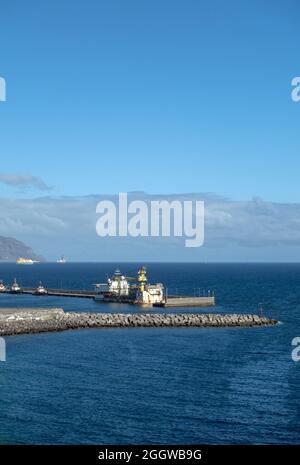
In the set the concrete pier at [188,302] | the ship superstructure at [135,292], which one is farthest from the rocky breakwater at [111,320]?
the ship superstructure at [135,292]

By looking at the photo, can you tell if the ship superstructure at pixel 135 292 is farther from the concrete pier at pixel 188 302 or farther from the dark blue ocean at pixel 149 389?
the dark blue ocean at pixel 149 389

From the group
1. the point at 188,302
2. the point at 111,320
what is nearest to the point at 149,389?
the point at 111,320

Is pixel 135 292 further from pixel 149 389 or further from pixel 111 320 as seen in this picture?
pixel 149 389

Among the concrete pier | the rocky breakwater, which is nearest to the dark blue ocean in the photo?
the rocky breakwater

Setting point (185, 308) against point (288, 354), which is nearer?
point (288, 354)
